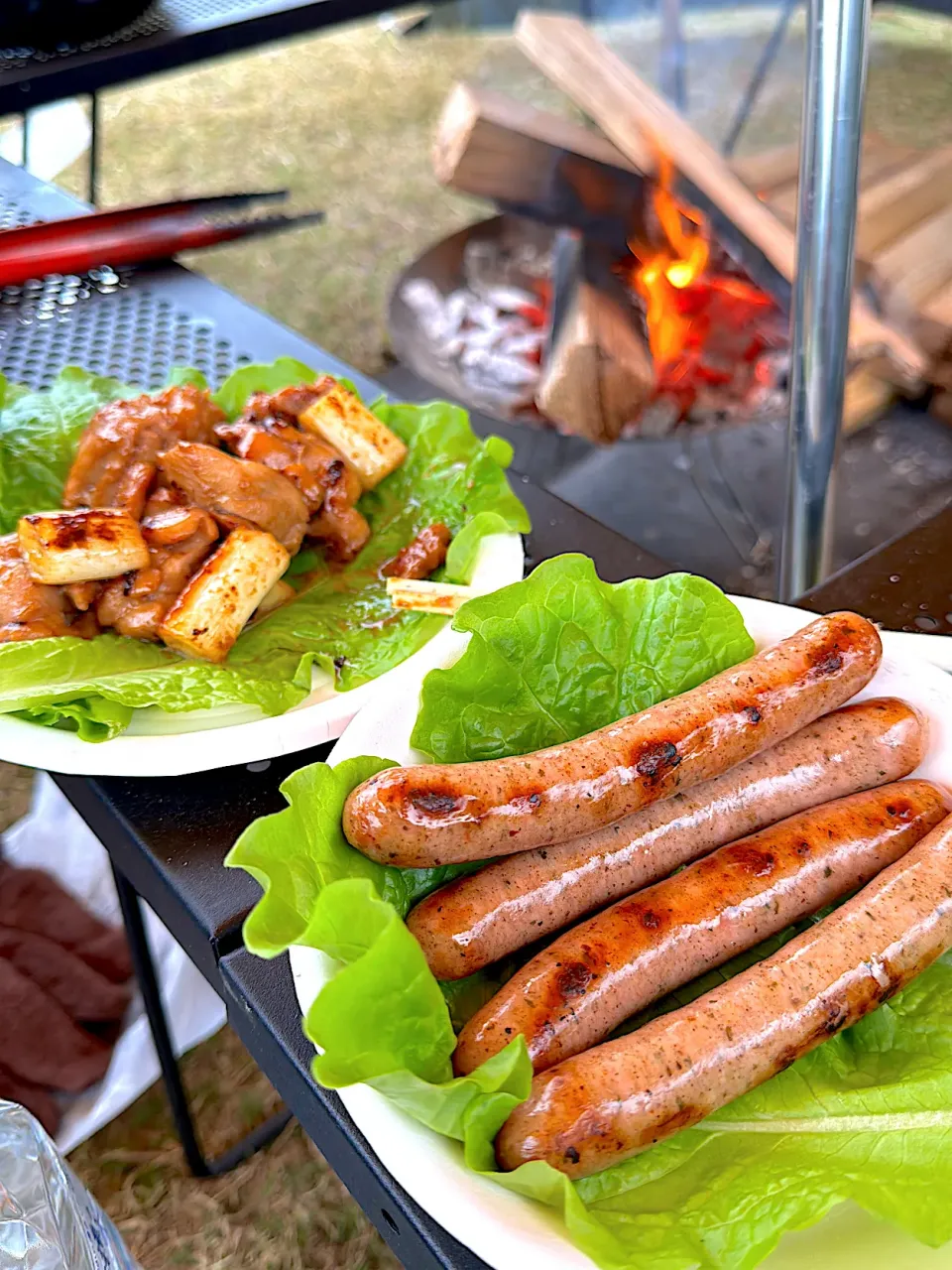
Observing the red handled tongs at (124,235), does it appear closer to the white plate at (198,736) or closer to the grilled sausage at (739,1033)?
the white plate at (198,736)

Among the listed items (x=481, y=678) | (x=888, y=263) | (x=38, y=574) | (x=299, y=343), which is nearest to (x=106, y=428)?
(x=38, y=574)

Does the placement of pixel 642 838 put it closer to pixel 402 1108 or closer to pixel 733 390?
pixel 402 1108

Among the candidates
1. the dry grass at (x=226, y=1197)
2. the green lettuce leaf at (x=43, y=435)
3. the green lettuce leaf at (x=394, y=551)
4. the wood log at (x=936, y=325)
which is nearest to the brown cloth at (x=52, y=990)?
the dry grass at (x=226, y=1197)

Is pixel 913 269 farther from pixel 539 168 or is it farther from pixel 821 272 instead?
pixel 821 272

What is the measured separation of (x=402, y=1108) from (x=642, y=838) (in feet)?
1.17

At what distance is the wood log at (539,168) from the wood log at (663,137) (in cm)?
11

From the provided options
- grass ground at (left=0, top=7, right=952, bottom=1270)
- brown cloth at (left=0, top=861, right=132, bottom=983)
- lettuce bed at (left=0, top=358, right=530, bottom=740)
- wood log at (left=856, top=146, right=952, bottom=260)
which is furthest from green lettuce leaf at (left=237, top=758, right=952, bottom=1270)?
wood log at (left=856, top=146, right=952, bottom=260)

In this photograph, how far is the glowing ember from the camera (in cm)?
332

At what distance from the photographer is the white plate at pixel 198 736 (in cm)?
130

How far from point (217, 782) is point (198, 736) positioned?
0.26 feet

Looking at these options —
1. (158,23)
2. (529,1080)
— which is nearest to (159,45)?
(158,23)

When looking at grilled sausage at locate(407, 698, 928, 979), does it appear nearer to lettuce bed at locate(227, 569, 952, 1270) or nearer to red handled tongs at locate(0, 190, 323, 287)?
lettuce bed at locate(227, 569, 952, 1270)

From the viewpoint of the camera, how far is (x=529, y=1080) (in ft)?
2.89

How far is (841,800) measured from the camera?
1.16 m
